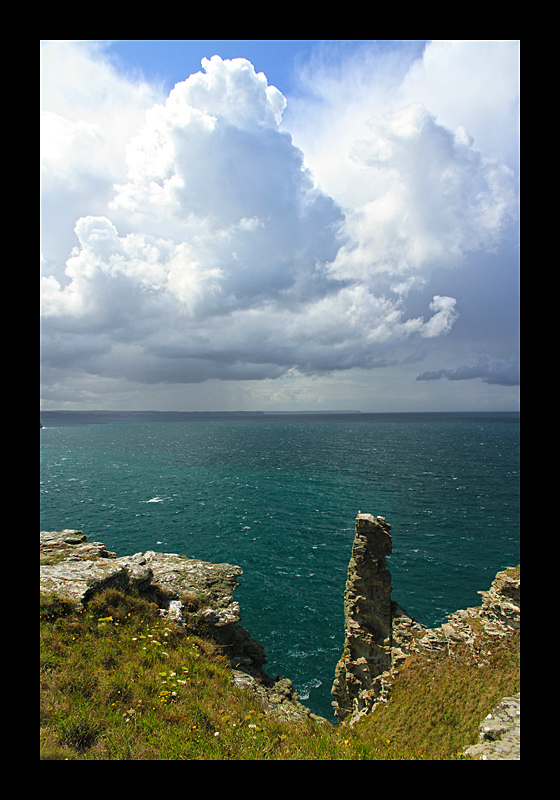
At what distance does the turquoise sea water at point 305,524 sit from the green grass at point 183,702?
59.1ft

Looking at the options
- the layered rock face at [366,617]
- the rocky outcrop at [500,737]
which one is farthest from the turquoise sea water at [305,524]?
the rocky outcrop at [500,737]

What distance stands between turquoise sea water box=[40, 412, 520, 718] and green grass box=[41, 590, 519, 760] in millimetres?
18005

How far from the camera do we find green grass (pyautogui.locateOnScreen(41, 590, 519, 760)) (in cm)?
703

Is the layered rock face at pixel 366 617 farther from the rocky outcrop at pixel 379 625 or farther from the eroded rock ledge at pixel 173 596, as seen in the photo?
the eroded rock ledge at pixel 173 596

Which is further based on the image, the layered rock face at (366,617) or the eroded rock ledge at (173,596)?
the layered rock face at (366,617)

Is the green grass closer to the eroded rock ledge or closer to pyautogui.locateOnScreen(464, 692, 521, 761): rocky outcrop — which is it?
the eroded rock ledge

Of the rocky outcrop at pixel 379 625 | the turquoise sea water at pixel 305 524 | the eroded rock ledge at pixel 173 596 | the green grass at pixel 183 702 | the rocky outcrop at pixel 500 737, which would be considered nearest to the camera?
the green grass at pixel 183 702

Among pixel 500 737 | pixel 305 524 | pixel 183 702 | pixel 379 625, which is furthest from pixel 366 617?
pixel 305 524

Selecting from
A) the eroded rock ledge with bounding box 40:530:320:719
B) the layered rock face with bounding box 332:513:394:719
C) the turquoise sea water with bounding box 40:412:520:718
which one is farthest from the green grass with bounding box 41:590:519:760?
the turquoise sea water with bounding box 40:412:520:718

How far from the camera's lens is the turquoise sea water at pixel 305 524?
118 feet

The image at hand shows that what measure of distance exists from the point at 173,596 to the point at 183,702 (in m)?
8.29
